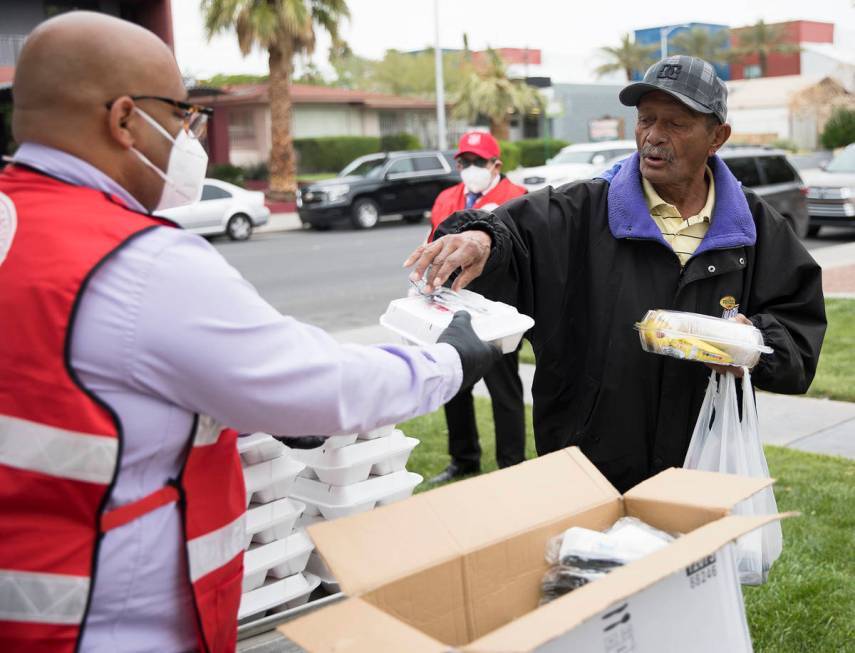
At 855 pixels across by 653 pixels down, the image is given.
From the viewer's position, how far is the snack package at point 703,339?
2510 mm

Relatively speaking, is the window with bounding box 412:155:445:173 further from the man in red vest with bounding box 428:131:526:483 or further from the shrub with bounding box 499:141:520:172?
the man in red vest with bounding box 428:131:526:483

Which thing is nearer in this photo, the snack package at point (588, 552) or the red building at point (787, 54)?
the snack package at point (588, 552)

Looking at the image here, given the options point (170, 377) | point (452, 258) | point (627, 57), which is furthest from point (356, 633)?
point (627, 57)

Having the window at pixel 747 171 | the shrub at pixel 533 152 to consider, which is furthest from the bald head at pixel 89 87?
the shrub at pixel 533 152

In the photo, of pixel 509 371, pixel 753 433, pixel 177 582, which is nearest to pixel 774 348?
pixel 753 433

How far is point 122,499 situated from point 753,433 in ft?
6.06

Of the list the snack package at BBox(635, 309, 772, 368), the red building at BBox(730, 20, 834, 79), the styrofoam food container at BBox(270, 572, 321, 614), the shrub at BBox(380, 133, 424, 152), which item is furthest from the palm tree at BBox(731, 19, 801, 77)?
the styrofoam food container at BBox(270, 572, 321, 614)

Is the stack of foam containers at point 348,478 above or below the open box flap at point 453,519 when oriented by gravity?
below

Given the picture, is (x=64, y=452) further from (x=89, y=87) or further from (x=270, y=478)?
(x=270, y=478)

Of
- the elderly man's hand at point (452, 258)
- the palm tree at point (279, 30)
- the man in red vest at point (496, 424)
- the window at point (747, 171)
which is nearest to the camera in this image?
the elderly man's hand at point (452, 258)

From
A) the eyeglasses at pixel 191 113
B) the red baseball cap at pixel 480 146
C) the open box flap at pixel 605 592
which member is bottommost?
the open box flap at pixel 605 592

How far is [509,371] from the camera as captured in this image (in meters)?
5.77

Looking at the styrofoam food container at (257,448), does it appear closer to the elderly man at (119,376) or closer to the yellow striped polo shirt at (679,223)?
the elderly man at (119,376)

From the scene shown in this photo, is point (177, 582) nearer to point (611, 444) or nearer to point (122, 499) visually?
point (122, 499)
